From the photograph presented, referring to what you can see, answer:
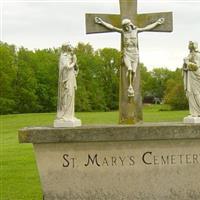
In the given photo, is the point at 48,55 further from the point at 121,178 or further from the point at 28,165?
the point at 121,178

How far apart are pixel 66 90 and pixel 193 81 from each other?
6.81ft

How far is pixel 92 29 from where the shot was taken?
1060 cm

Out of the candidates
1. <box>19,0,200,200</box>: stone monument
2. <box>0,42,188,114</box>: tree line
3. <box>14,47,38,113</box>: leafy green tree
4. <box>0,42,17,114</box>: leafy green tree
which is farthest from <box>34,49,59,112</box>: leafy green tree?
<box>19,0,200,200</box>: stone monument

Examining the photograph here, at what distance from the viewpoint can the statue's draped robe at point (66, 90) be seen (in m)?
9.34

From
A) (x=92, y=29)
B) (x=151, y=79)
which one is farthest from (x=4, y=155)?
(x=151, y=79)

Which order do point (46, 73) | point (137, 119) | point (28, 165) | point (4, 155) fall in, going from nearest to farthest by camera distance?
point (137, 119) → point (28, 165) → point (4, 155) → point (46, 73)

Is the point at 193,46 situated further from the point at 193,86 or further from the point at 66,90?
the point at 66,90

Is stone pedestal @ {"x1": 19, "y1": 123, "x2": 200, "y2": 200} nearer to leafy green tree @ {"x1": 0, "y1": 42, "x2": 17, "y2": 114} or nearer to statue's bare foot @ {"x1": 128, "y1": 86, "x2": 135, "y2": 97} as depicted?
statue's bare foot @ {"x1": 128, "y1": 86, "x2": 135, "y2": 97}

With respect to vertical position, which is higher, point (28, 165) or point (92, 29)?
point (92, 29)

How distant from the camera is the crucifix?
10.1 meters

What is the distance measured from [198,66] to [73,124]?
7.33 ft

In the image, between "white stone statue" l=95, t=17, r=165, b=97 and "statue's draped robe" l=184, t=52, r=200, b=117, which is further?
"white stone statue" l=95, t=17, r=165, b=97

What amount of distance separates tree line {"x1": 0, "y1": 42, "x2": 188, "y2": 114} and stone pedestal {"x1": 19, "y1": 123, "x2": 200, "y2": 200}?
48.4 metres

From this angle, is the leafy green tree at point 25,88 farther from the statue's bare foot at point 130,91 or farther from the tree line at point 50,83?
the statue's bare foot at point 130,91
